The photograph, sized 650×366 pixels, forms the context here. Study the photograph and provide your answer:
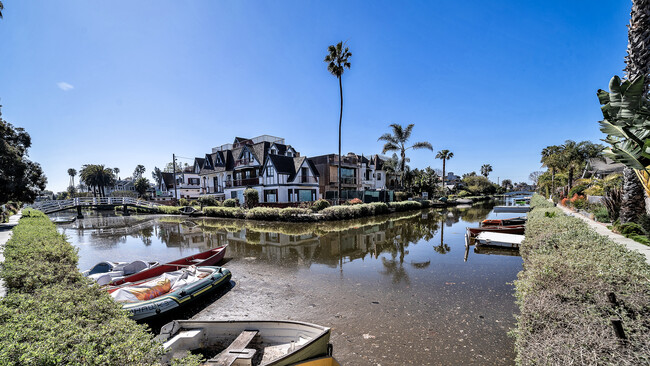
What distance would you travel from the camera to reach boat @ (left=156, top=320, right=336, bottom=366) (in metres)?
4.32

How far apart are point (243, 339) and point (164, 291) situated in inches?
166

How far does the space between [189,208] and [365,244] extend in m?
30.6

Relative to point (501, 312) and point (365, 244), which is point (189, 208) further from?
point (501, 312)

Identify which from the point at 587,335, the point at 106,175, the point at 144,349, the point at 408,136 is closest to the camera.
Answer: the point at 144,349

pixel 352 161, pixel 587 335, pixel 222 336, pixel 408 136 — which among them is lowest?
pixel 222 336

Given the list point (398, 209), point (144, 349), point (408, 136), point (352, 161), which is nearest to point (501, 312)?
point (144, 349)

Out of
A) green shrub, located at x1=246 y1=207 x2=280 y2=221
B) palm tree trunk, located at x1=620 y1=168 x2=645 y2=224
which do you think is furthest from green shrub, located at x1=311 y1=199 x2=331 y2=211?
palm tree trunk, located at x1=620 y1=168 x2=645 y2=224

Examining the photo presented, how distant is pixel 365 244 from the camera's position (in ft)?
53.2

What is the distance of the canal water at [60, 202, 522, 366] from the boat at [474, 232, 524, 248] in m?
0.72

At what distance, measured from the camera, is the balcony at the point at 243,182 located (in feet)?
124

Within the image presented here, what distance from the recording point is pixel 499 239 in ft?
47.4

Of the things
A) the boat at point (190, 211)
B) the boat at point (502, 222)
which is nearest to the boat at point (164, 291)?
the boat at point (502, 222)

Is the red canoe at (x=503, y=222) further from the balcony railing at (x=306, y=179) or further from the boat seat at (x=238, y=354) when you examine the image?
Result: the balcony railing at (x=306, y=179)

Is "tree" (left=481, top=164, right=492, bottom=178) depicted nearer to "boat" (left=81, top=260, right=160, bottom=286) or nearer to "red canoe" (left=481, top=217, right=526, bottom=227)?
"red canoe" (left=481, top=217, right=526, bottom=227)
